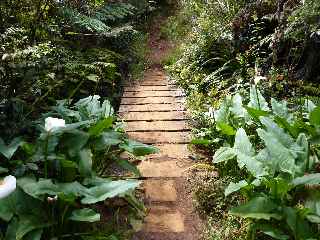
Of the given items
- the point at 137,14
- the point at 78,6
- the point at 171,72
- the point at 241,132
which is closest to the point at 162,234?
the point at 241,132

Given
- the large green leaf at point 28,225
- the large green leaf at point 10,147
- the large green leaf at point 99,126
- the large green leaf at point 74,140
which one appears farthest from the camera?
the large green leaf at point 99,126

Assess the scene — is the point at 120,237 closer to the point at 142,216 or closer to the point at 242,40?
the point at 142,216

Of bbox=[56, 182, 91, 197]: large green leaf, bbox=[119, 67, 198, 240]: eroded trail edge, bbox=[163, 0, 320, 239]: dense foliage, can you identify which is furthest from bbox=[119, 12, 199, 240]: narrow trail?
bbox=[56, 182, 91, 197]: large green leaf

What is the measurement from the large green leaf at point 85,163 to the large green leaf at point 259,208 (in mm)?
1120

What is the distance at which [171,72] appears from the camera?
294 inches

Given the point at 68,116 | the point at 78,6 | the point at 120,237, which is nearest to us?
the point at 120,237

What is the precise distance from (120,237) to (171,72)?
15.9 feet

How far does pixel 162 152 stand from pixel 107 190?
1.67 m

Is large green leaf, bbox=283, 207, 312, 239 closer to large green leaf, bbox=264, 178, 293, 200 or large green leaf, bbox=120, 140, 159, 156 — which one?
large green leaf, bbox=264, 178, 293, 200

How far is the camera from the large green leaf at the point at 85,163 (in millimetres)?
3049

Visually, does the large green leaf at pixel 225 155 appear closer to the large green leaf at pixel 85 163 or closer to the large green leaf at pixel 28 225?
the large green leaf at pixel 85 163

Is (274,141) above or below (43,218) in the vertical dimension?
above

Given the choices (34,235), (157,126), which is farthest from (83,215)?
(157,126)

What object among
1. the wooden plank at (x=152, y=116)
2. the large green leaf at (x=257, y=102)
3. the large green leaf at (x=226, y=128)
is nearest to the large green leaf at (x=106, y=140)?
the large green leaf at (x=226, y=128)
